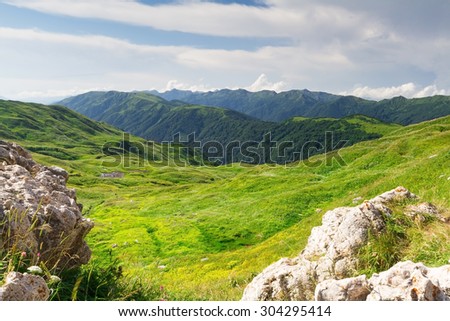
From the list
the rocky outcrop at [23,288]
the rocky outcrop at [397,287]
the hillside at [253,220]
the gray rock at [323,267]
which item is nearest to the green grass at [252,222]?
the hillside at [253,220]

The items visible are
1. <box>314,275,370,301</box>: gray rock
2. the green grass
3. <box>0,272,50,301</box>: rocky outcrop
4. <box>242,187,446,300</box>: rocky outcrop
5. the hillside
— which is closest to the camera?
<box>0,272,50,301</box>: rocky outcrop

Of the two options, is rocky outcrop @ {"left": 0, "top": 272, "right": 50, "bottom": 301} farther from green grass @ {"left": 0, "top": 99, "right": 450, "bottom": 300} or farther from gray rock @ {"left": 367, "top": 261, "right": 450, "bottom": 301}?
gray rock @ {"left": 367, "top": 261, "right": 450, "bottom": 301}

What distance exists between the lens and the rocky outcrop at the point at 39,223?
945 cm

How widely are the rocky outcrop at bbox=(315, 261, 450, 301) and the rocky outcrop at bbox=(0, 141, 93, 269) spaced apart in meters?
6.41

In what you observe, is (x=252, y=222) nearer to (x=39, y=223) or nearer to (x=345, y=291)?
(x=39, y=223)

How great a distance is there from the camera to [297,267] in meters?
12.8

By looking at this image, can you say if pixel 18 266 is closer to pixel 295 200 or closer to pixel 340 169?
pixel 295 200

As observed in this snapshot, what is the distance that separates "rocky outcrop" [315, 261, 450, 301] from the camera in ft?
26.2

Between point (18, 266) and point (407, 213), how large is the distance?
1361 centimetres

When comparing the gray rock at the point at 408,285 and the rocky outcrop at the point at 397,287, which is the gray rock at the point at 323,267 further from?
the gray rock at the point at 408,285

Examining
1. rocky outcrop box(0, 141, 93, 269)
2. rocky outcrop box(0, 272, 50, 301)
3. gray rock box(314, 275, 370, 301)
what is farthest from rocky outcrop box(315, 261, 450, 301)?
rocky outcrop box(0, 141, 93, 269)

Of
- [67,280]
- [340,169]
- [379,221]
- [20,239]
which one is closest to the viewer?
[20,239]
